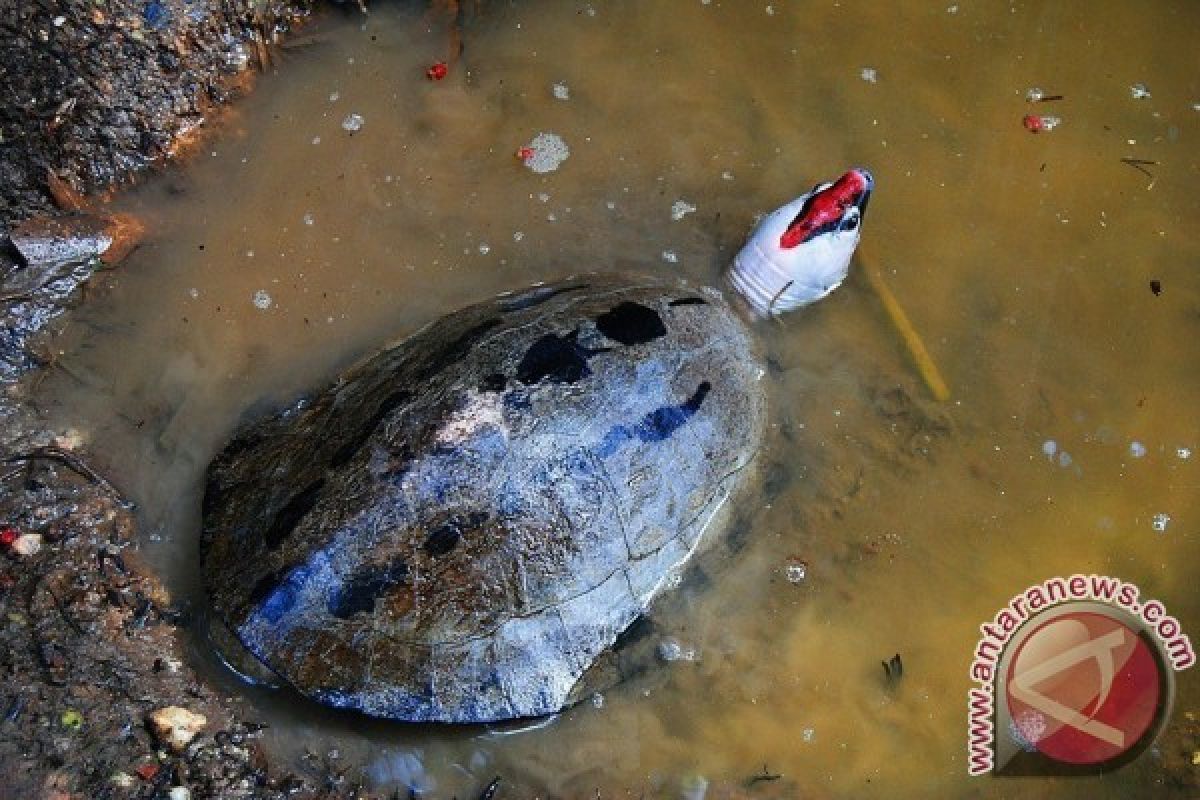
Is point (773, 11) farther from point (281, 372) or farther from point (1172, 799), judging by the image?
point (1172, 799)

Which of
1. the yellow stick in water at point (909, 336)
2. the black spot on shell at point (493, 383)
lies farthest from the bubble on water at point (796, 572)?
the black spot on shell at point (493, 383)

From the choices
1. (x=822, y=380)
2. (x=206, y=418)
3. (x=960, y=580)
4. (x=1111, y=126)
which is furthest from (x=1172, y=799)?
(x=206, y=418)

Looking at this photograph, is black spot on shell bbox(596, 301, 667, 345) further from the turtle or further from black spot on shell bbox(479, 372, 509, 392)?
black spot on shell bbox(479, 372, 509, 392)

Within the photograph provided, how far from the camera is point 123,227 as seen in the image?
4320 mm

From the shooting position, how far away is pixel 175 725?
3.28 m

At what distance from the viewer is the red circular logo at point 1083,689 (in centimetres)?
375

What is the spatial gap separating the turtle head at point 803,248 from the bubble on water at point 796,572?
1.17m

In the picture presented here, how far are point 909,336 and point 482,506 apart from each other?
228 centimetres

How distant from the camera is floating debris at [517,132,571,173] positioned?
4641 millimetres

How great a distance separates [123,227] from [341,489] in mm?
2002

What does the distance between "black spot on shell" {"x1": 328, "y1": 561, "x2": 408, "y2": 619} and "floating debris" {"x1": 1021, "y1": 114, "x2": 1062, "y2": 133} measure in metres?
3.79

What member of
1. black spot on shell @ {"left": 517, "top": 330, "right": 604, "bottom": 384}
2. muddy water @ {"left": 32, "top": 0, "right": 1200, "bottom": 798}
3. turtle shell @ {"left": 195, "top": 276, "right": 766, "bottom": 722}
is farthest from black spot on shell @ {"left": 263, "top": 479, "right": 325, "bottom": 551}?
black spot on shell @ {"left": 517, "top": 330, "right": 604, "bottom": 384}

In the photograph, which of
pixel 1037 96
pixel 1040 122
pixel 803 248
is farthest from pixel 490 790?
pixel 1037 96

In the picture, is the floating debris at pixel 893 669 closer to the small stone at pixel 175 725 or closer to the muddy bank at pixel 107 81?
the small stone at pixel 175 725
